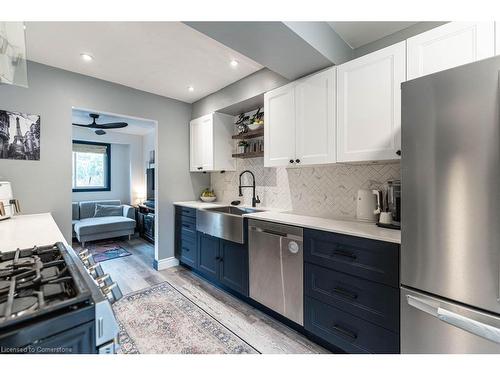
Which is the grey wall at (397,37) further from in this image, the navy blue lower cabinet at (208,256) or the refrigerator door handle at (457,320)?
the navy blue lower cabinet at (208,256)

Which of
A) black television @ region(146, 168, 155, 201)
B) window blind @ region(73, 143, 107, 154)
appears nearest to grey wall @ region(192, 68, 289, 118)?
black television @ region(146, 168, 155, 201)

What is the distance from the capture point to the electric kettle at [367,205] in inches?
76.0

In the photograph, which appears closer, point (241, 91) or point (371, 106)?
point (371, 106)

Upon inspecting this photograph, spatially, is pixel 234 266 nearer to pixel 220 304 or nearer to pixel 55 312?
pixel 220 304

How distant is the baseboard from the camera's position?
3342 mm

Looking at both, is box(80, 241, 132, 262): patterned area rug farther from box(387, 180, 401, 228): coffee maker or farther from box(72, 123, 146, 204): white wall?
box(387, 180, 401, 228): coffee maker

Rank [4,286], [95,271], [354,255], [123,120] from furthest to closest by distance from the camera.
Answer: [123,120] → [354,255] → [95,271] → [4,286]

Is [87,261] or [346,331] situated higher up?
[87,261]

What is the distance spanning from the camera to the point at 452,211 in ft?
3.41

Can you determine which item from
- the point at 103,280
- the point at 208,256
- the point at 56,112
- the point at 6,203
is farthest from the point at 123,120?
the point at 103,280

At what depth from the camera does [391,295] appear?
1368 millimetres

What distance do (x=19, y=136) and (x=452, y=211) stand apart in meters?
3.54

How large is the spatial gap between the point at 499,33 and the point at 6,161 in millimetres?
3916
